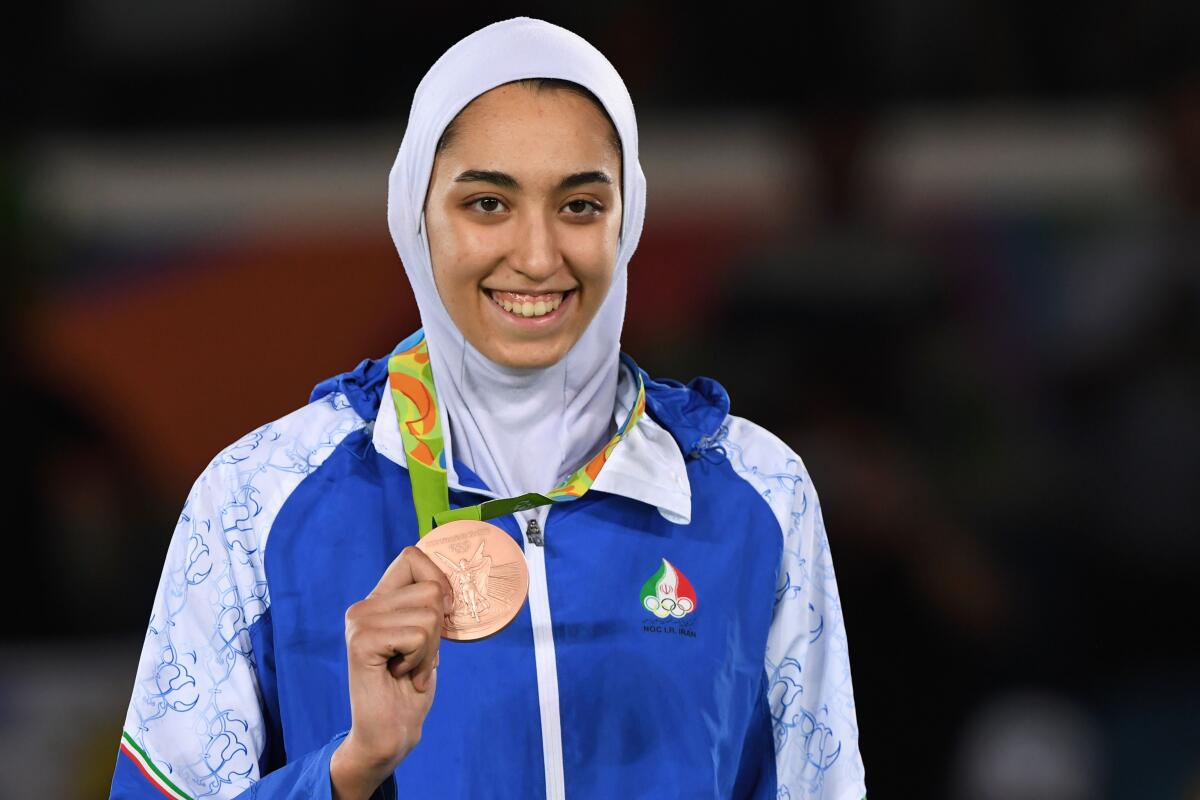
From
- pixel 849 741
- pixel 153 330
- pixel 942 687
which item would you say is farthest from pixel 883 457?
pixel 849 741

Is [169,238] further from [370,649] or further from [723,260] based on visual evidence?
[370,649]

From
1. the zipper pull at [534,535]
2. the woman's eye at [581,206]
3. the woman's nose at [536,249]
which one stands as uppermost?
the woman's eye at [581,206]

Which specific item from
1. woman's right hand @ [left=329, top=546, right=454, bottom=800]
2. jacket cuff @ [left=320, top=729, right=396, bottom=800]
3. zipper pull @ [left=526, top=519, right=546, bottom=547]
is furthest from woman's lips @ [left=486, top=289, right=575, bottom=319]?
jacket cuff @ [left=320, top=729, right=396, bottom=800]

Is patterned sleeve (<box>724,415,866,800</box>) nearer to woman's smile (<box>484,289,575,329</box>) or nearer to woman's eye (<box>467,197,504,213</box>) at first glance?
woman's smile (<box>484,289,575,329</box>)

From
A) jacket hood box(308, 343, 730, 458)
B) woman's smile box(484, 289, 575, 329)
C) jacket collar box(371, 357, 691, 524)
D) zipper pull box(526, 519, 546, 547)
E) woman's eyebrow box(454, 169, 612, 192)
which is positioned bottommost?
zipper pull box(526, 519, 546, 547)

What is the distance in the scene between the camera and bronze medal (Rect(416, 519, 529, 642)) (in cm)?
192

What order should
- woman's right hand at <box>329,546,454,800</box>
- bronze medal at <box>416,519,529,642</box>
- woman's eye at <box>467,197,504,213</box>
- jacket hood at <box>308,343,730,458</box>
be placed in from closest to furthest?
woman's right hand at <box>329,546,454,800</box> → bronze medal at <box>416,519,529,642</box> → woman's eye at <box>467,197,504,213</box> → jacket hood at <box>308,343,730,458</box>

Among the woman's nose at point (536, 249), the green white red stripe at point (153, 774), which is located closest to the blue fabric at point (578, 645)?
the green white red stripe at point (153, 774)

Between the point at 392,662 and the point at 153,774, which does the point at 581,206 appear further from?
the point at 153,774

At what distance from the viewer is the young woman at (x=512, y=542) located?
201 cm

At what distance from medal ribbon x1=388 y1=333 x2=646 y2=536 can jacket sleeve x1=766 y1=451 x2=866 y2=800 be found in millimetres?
259

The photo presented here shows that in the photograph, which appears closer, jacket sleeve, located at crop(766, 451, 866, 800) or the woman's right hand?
the woman's right hand

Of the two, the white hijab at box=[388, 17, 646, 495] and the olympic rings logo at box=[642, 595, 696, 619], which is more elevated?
the white hijab at box=[388, 17, 646, 495]

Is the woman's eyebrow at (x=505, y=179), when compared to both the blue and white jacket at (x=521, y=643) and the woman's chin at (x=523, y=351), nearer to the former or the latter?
the woman's chin at (x=523, y=351)
